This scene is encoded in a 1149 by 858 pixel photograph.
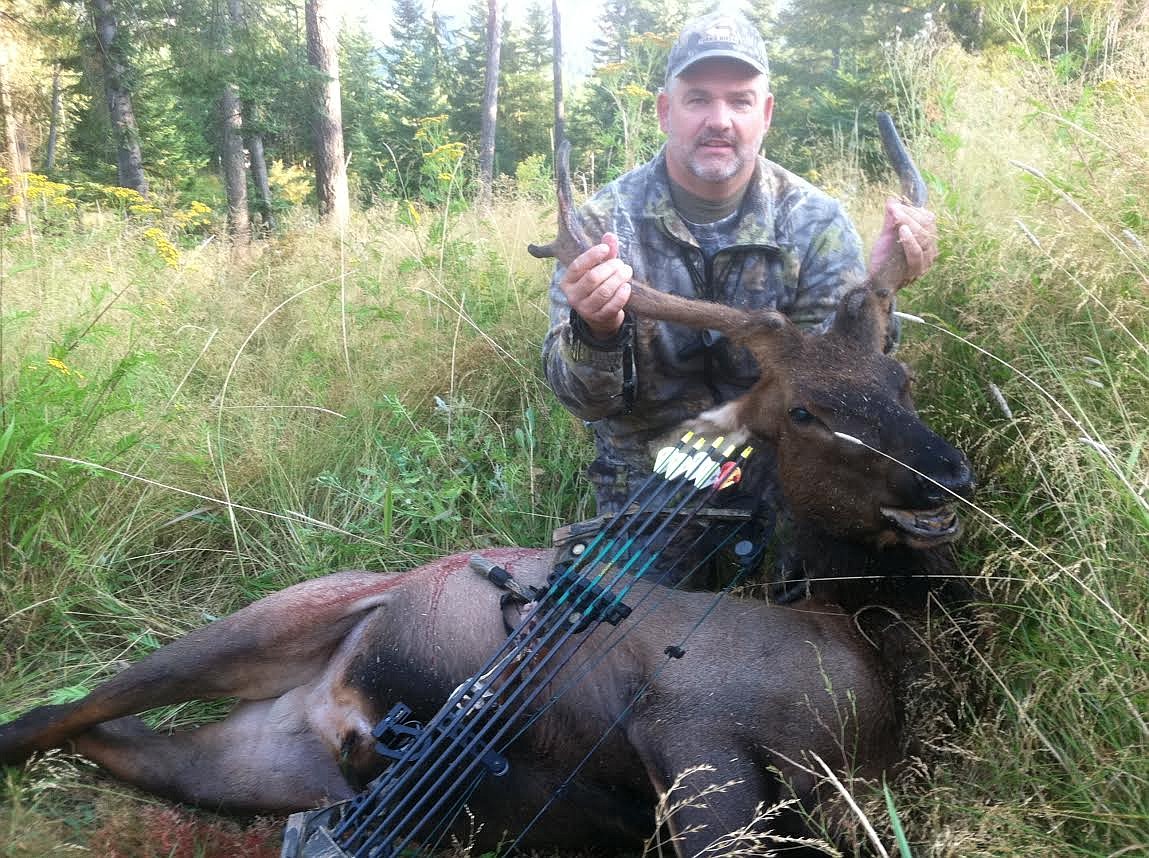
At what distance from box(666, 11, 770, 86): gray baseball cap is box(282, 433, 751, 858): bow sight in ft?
5.65

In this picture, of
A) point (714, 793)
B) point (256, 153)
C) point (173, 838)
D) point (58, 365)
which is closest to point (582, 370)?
point (714, 793)

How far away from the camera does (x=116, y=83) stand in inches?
439

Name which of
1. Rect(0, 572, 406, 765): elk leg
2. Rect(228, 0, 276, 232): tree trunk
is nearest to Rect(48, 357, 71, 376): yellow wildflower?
Rect(0, 572, 406, 765): elk leg

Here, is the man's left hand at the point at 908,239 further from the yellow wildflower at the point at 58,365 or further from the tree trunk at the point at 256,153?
the tree trunk at the point at 256,153

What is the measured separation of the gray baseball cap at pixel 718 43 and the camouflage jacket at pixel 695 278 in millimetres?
455

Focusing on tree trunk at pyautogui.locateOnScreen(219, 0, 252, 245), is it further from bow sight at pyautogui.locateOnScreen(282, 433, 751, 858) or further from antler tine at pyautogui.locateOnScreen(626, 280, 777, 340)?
bow sight at pyautogui.locateOnScreen(282, 433, 751, 858)

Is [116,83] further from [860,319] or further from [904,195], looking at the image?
[860,319]

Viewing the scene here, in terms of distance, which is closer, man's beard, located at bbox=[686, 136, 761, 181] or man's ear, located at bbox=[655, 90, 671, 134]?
man's beard, located at bbox=[686, 136, 761, 181]

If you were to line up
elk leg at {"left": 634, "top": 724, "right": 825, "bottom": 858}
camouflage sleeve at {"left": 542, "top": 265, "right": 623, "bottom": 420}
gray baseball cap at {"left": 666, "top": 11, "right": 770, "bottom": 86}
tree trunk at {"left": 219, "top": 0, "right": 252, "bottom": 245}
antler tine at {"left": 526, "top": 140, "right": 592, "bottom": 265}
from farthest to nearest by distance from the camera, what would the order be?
tree trunk at {"left": 219, "top": 0, "right": 252, "bottom": 245}
gray baseball cap at {"left": 666, "top": 11, "right": 770, "bottom": 86}
camouflage sleeve at {"left": 542, "top": 265, "right": 623, "bottom": 420}
antler tine at {"left": 526, "top": 140, "right": 592, "bottom": 265}
elk leg at {"left": 634, "top": 724, "right": 825, "bottom": 858}

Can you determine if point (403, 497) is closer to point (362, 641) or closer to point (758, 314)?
point (362, 641)

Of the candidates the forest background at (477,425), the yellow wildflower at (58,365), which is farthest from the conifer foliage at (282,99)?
the yellow wildflower at (58,365)

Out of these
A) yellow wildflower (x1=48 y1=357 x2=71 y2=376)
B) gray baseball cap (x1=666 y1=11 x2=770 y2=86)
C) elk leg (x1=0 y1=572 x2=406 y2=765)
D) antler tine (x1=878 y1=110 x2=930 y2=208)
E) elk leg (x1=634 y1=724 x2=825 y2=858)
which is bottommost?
elk leg (x1=0 y1=572 x2=406 y2=765)

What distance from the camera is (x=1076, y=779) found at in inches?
84.5

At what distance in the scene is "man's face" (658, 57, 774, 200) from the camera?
151 inches
